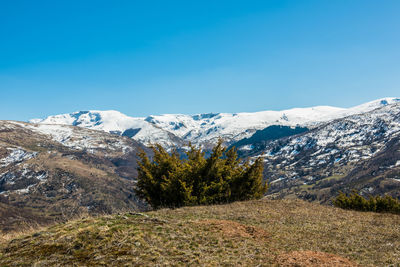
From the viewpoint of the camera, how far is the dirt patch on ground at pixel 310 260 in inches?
429

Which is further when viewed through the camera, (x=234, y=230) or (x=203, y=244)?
(x=234, y=230)

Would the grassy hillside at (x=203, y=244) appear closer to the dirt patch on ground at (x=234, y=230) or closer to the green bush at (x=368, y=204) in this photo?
the dirt patch on ground at (x=234, y=230)

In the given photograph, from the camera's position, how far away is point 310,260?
11250mm

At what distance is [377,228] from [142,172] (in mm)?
22999

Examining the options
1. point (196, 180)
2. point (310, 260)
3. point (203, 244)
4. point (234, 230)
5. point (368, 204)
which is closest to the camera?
point (310, 260)

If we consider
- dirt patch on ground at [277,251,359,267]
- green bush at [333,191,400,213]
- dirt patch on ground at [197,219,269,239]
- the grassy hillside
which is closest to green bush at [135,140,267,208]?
the grassy hillside

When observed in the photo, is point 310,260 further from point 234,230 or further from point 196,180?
point 196,180

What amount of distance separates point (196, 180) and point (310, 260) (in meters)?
18.5

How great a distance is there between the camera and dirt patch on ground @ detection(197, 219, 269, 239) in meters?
14.5

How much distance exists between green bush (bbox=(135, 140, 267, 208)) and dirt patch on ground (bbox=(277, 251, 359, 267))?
14.7 metres

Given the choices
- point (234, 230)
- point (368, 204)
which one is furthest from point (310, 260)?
point (368, 204)

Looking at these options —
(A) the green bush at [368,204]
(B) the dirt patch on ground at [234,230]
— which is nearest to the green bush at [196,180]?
(A) the green bush at [368,204]

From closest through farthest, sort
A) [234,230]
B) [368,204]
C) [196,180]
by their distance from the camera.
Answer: [234,230] < [196,180] < [368,204]

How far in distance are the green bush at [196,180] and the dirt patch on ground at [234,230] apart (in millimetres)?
9840
